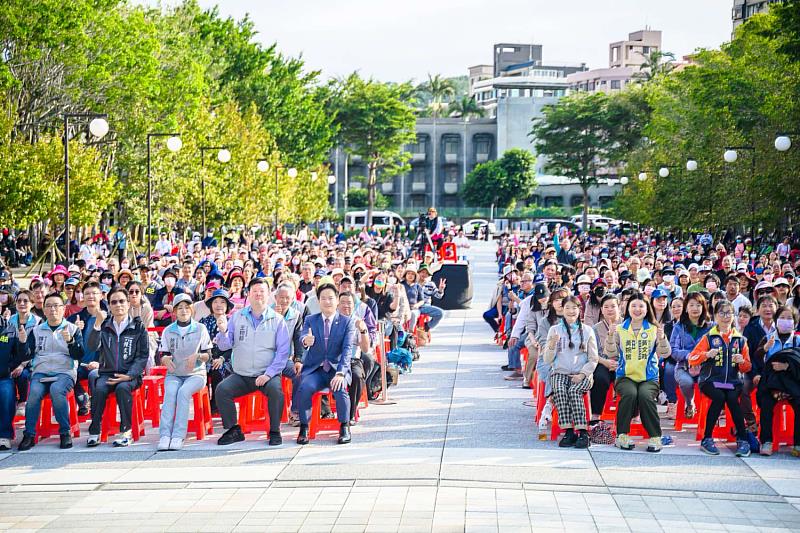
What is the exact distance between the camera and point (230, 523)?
8.54 metres

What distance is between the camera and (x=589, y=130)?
8300 centimetres

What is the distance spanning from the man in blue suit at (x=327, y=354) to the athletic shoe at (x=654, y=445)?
3.15 metres

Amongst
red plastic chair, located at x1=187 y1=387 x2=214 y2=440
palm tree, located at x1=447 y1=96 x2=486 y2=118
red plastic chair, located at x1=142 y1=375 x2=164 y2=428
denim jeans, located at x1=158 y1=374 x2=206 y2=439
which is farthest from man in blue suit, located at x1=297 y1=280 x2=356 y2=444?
palm tree, located at x1=447 y1=96 x2=486 y2=118

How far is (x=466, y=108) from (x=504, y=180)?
21.9 metres

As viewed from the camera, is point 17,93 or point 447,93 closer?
point 17,93

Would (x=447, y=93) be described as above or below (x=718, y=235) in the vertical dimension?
above

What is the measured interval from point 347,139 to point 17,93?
49505 millimetres

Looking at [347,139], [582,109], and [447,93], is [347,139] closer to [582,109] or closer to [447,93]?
[582,109]

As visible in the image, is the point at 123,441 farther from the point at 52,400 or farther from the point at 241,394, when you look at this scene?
the point at 241,394

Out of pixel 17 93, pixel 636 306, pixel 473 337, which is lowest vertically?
pixel 473 337

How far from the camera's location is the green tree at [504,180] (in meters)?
98.2

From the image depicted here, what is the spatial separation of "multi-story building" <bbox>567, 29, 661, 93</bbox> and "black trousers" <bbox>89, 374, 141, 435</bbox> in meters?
130

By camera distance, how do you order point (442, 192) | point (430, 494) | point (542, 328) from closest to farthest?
point (430, 494) → point (542, 328) → point (442, 192)

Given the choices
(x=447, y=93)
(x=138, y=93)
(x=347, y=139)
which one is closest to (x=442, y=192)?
(x=447, y=93)
